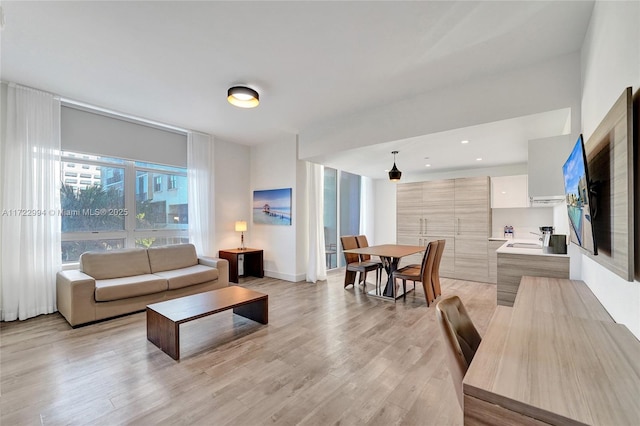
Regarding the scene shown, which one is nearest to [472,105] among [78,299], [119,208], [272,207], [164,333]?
[272,207]

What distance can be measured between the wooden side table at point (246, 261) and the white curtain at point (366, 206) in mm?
3031

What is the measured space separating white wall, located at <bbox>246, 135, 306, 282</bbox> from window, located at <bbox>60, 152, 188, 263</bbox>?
5.00 ft

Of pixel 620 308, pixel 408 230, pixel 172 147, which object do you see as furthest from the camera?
pixel 408 230

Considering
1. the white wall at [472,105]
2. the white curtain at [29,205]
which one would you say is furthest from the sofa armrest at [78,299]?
the white wall at [472,105]

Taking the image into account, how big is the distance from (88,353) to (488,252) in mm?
6159

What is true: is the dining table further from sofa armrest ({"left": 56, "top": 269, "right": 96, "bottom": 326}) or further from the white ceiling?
sofa armrest ({"left": 56, "top": 269, "right": 96, "bottom": 326})

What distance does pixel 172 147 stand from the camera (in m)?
5.02

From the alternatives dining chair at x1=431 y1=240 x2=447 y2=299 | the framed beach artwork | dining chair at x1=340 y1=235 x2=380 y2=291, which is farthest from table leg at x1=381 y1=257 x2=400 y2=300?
the framed beach artwork

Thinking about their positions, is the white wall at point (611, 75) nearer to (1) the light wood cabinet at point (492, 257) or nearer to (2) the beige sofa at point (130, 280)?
(1) the light wood cabinet at point (492, 257)

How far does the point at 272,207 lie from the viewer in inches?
226

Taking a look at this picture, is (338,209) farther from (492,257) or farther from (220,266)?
(492,257)

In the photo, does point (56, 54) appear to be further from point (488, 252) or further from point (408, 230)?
point (488, 252)

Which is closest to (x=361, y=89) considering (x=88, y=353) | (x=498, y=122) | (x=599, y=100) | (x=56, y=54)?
(x=498, y=122)

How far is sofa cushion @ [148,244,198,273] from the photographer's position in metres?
4.22
